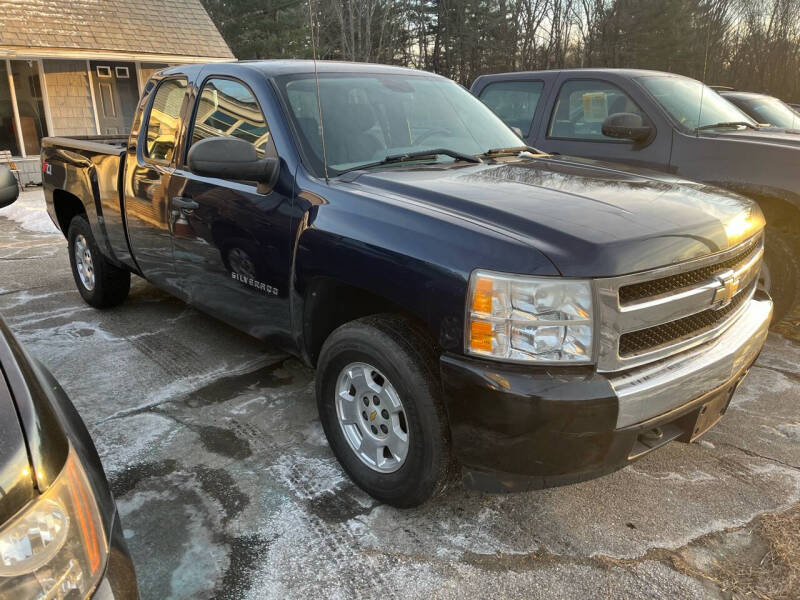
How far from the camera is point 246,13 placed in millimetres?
29812

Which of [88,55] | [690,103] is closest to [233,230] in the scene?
[690,103]

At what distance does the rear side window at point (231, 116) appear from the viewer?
3.26 m

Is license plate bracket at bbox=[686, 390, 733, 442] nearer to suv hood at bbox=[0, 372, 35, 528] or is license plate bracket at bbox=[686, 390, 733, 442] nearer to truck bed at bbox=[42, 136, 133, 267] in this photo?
suv hood at bbox=[0, 372, 35, 528]

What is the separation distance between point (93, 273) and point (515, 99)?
4.18 meters

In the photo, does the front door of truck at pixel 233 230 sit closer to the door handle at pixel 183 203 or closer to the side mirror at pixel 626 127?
the door handle at pixel 183 203

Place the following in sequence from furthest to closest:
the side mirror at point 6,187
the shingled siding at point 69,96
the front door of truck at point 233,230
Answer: the shingled siding at point 69,96
the front door of truck at point 233,230
the side mirror at point 6,187

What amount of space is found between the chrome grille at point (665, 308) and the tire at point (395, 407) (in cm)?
65

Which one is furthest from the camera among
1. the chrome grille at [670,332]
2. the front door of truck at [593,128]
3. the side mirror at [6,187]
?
the front door of truck at [593,128]

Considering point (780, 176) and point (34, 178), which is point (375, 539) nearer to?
point (780, 176)

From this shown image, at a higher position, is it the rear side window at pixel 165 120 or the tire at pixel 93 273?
the rear side window at pixel 165 120

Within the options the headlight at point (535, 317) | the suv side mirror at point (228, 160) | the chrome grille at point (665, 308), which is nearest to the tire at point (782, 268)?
the chrome grille at point (665, 308)

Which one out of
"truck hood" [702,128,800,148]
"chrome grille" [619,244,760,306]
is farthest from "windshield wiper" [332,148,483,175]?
"truck hood" [702,128,800,148]

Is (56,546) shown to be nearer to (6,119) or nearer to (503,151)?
(503,151)

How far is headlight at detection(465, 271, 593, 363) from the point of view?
210cm
